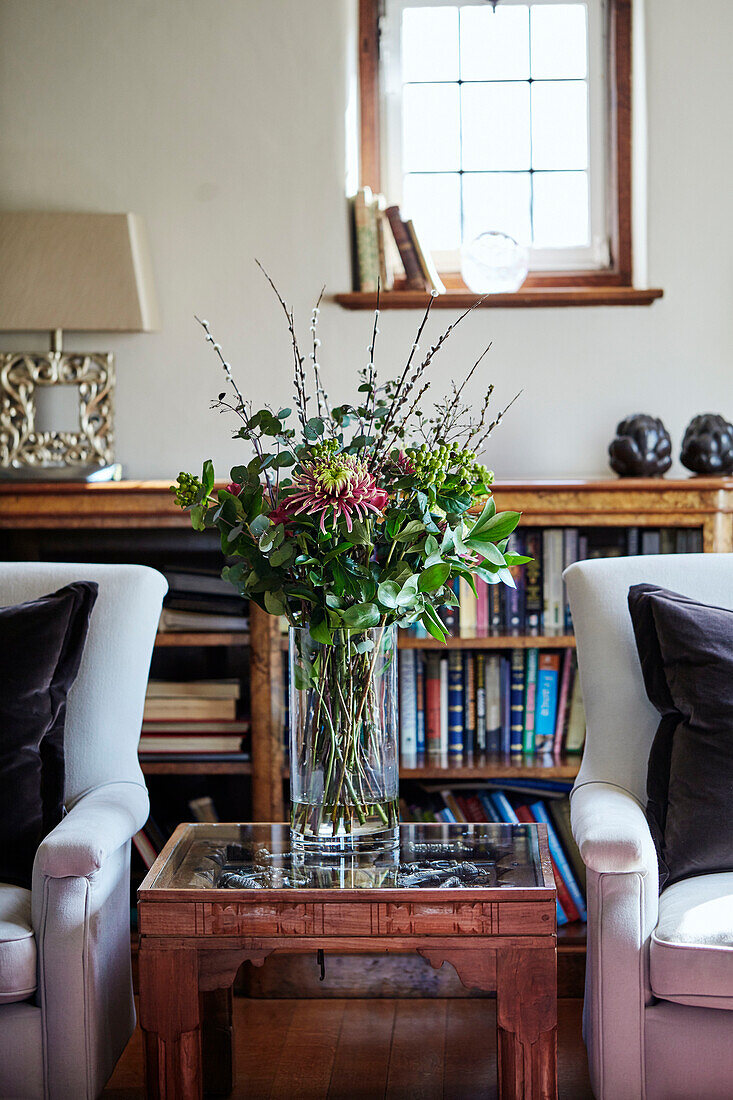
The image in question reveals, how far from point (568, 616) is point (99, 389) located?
1.23 meters

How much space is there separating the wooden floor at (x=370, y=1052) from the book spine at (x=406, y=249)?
162 cm

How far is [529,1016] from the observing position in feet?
5.05

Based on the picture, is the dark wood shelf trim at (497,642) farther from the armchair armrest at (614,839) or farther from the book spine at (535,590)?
the armchair armrest at (614,839)

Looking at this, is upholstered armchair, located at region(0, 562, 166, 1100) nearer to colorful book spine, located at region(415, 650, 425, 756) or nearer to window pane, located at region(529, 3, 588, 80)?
colorful book spine, located at region(415, 650, 425, 756)

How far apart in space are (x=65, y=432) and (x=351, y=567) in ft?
4.57

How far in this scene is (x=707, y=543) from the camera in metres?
2.38

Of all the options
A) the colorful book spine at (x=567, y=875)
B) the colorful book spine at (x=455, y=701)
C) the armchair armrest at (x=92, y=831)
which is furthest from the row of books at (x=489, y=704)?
the armchair armrest at (x=92, y=831)

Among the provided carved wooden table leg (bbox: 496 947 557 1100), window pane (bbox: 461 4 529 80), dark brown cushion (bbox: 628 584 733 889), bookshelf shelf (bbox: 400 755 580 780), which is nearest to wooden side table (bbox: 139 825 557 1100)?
carved wooden table leg (bbox: 496 947 557 1100)

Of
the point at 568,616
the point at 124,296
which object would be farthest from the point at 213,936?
the point at 124,296

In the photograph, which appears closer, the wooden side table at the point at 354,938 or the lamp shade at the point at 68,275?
the wooden side table at the point at 354,938

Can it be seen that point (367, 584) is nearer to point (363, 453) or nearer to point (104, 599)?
point (363, 453)

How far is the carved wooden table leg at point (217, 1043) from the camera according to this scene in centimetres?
198

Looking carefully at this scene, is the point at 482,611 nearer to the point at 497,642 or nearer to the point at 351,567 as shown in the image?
the point at 497,642

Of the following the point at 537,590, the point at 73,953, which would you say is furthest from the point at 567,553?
the point at 73,953
